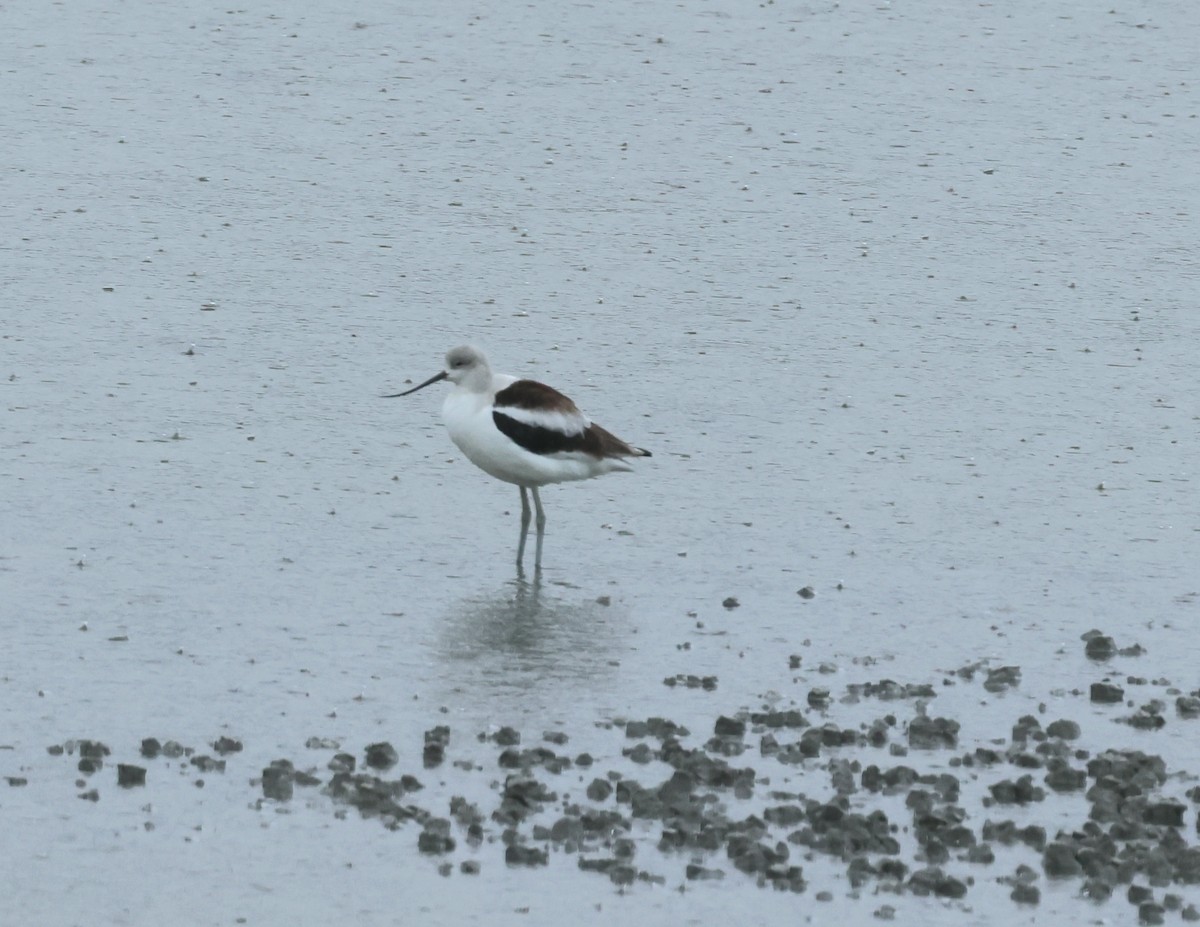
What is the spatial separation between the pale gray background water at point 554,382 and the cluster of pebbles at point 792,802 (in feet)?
0.47

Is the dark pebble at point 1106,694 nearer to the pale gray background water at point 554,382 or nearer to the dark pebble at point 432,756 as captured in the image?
the pale gray background water at point 554,382

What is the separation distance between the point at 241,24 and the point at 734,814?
17.5m

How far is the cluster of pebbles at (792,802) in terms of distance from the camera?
8312mm

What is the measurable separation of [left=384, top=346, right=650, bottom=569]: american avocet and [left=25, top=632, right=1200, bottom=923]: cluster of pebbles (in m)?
2.63

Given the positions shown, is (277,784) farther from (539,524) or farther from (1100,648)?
(1100,648)

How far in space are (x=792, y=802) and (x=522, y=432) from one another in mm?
3686

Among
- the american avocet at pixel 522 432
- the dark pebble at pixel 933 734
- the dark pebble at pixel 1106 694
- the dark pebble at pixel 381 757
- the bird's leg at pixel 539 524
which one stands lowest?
the dark pebble at pixel 381 757

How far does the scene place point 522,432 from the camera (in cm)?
1201

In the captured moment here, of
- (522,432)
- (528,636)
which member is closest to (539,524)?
(522,432)

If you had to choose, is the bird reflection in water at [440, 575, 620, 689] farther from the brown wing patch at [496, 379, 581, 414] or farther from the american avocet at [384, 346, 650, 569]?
the brown wing patch at [496, 379, 581, 414]

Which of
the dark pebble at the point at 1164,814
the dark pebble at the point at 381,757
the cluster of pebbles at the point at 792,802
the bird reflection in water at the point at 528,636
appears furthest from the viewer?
the bird reflection in water at the point at 528,636

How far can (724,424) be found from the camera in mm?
14414

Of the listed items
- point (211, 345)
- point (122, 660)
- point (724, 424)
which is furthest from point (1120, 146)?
point (122, 660)

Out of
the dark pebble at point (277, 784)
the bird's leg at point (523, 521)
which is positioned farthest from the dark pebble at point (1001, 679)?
the dark pebble at point (277, 784)
